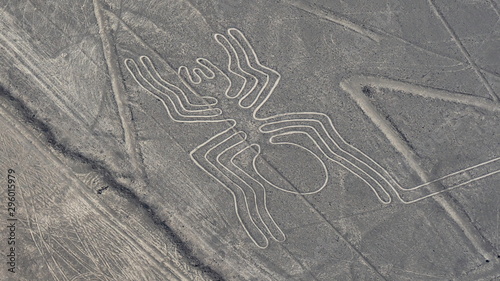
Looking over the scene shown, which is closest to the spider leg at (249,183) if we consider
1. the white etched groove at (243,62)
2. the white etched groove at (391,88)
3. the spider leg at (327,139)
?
the spider leg at (327,139)

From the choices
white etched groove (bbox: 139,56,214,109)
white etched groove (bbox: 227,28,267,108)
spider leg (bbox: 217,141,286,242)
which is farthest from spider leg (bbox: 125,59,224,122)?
white etched groove (bbox: 227,28,267,108)

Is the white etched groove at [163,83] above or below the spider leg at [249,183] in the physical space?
above

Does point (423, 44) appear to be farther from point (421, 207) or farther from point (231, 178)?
point (231, 178)

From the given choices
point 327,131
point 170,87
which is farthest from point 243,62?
point 327,131

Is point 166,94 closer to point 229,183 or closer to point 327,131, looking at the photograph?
point 229,183

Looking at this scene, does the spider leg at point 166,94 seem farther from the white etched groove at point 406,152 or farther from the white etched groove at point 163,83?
the white etched groove at point 406,152

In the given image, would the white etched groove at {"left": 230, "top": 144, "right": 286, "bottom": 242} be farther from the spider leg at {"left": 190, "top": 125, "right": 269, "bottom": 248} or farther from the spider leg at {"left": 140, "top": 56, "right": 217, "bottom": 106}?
the spider leg at {"left": 140, "top": 56, "right": 217, "bottom": 106}
